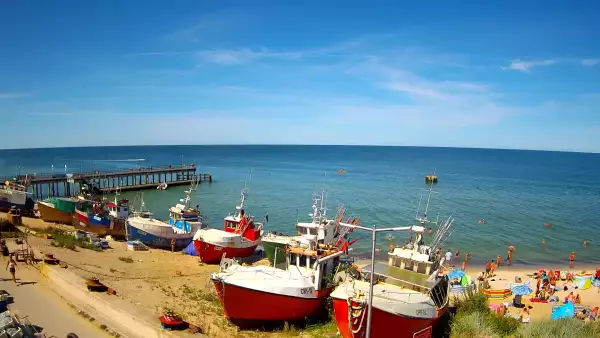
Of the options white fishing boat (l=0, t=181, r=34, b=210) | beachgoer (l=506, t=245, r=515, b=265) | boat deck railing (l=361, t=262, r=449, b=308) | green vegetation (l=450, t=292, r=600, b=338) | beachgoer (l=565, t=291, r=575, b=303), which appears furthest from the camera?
white fishing boat (l=0, t=181, r=34, b=210)

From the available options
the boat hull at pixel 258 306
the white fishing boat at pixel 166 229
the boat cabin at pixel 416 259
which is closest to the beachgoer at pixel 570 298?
the boat cabin at pixel 416 259

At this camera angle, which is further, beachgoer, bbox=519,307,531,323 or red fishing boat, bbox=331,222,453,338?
beachgoer, bbox=519,307,531,323

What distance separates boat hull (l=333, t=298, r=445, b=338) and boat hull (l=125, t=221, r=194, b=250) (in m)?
19.6

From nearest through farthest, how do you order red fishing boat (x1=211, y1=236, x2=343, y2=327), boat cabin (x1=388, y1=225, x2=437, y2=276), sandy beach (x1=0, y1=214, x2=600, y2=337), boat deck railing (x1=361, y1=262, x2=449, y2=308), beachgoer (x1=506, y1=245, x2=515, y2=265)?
boat deck railing (x1=361, y1=262, x2=449, y2=308), red fishing boat (x1=211, y1=236, x2=343, y2=327), boat cabin (x1=388, y1=225, x2=437, y2=276), sandy beach (x1=0, y1=214, x2=600, y2=337), beachgoer (x1=506, y1=245, x2=515, y2=265)

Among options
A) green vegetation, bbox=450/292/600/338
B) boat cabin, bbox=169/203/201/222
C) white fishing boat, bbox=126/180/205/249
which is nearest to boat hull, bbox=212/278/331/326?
green vegetation, bbox=450/292/600/338

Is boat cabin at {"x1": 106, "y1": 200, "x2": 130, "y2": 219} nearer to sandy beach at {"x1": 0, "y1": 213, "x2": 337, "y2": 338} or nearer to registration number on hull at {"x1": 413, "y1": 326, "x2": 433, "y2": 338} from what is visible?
sandy beach at {"x1": 0, "y1": 213, "x2": 337, "y2": 338}

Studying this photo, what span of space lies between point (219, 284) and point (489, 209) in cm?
4822

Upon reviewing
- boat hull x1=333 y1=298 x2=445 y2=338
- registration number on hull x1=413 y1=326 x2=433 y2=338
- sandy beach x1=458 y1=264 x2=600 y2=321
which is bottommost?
sandy beach x1=458 y1=264 x2=600 y2=321

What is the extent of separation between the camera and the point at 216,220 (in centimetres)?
4547

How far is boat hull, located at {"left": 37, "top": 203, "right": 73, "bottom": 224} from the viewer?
36.7 metres

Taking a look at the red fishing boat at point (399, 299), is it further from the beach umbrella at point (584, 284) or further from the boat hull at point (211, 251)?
the beach umbrella at point (584, 284)

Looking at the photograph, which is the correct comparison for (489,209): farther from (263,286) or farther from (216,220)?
(263,286)

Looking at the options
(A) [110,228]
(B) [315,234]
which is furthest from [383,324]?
(A) [110,228]

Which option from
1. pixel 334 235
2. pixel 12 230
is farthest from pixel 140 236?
pixel 334 235
